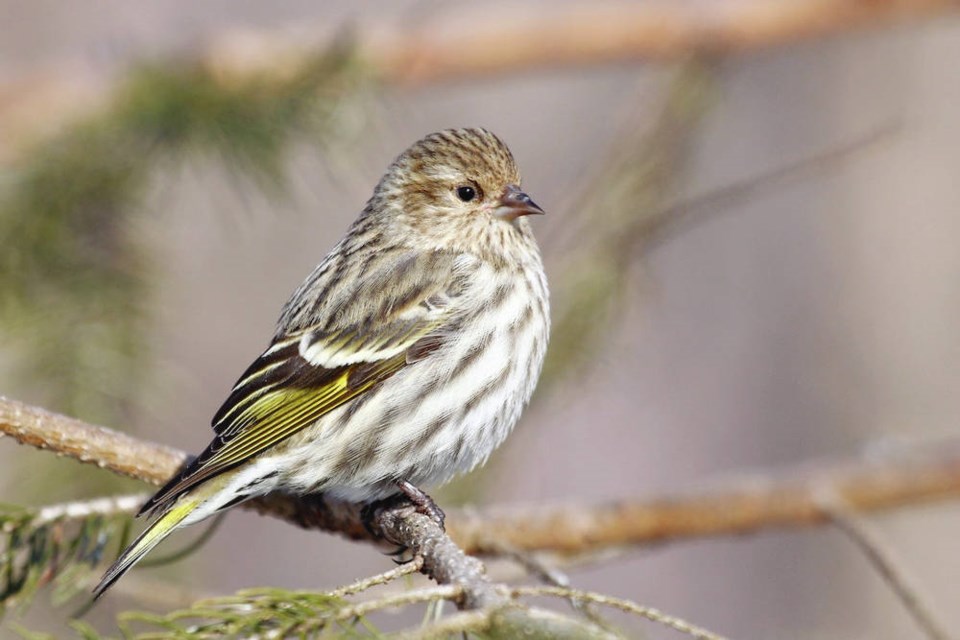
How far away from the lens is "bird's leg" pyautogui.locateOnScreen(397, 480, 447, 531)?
2.78m

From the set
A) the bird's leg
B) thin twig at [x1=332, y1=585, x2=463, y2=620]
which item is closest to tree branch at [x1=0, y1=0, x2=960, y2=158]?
the bird's leg

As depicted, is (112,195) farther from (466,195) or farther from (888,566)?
(888,566)

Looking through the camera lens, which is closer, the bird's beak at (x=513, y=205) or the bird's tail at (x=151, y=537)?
the bird's tail at (x=151, y=537)

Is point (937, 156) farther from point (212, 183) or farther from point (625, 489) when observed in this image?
point (212, 183)

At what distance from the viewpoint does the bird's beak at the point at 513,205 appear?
3555 mm

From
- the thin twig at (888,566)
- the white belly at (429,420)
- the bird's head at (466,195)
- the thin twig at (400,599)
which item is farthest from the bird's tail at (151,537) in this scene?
the thin twig at (888,566)

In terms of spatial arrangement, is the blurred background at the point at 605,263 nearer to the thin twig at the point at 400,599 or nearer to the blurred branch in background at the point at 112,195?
the blurred branch in background at the point at 112,195

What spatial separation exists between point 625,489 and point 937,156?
2556 millimetres

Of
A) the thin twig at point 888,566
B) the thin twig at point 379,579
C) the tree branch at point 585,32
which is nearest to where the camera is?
the thin twig at point 379,579

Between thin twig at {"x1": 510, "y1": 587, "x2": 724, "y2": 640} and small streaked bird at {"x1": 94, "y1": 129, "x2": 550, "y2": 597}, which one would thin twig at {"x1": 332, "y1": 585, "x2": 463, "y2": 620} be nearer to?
thin twig at {"x1": 510, "y1": 587, "x2": 724, "y2": 640}

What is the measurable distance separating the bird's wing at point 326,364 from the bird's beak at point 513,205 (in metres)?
0.32

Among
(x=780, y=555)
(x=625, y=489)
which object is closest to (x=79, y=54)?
(x=625, y=489)

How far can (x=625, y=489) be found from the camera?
6812 millimetres

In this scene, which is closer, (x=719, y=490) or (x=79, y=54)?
(x=719, y=490)
